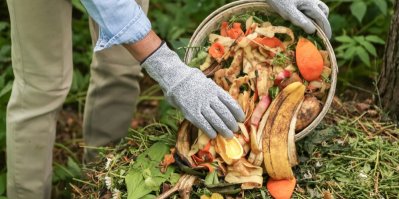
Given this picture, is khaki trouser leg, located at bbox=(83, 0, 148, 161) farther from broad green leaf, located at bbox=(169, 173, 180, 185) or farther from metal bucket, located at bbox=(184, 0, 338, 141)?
broad green leaf, located at bbox=(169, 173, 180, 185)

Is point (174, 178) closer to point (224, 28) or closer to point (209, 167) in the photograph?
point (209, 167)

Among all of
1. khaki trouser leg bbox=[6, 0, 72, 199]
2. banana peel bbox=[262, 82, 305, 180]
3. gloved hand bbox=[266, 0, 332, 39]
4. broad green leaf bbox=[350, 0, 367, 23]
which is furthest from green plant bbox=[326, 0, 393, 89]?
khaki trouser leg bbox=[6, 0, 72, 199]

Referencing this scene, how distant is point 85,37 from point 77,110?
40 centimetres

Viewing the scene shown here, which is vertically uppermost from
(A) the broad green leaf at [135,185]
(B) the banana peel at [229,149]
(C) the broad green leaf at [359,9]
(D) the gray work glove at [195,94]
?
(D) the gray work glove at [195,94]

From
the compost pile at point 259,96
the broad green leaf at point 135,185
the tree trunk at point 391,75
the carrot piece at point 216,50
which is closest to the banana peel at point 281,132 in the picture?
the compost pile at point 259,96

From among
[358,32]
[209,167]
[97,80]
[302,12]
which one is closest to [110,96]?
[97,80]

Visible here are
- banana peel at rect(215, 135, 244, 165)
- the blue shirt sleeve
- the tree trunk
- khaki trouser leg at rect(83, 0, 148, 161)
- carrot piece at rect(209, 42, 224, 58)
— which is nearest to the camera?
the blue shirt sleeve

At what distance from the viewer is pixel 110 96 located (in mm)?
2551

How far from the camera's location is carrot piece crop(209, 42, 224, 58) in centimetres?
195

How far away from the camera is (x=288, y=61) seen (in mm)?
1951

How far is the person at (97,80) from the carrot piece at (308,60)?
6 cm

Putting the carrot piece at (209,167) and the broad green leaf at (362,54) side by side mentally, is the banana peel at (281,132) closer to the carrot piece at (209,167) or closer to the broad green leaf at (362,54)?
the carrot piece at (209,167)

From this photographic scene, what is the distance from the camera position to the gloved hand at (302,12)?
1.91m

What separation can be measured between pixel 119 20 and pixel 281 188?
2.24 ft
